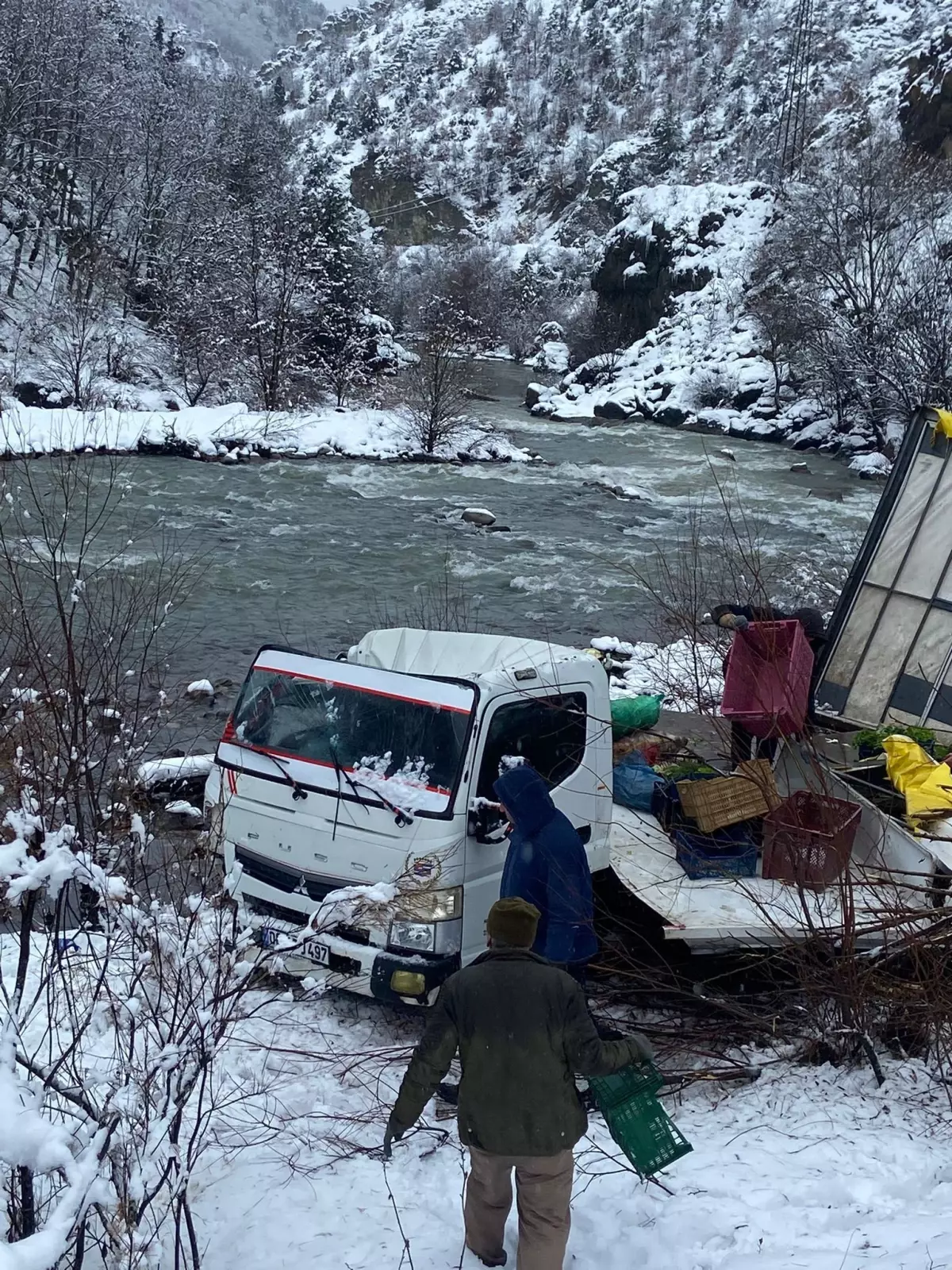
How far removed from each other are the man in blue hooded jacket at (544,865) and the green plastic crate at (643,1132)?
3.74ft

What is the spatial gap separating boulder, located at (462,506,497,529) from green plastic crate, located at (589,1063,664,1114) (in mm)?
18097

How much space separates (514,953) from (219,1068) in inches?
84.8

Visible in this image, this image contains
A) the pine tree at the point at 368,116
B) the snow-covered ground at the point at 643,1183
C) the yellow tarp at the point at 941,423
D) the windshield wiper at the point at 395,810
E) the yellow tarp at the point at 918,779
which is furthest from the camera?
the pine tree at the point at 368,116

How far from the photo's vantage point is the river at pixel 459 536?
49.2 ft

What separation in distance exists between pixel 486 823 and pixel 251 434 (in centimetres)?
2293

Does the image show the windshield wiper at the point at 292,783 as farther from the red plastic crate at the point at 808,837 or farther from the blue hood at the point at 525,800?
the red plastic crate at the point at 808,837

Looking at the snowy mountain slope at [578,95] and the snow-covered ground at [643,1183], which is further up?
the snowy mountain slope at [578,95]

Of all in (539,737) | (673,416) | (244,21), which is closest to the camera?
(539,737)

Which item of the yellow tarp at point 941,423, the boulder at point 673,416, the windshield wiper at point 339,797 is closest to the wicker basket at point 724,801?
the windshield wiper at point 339,797

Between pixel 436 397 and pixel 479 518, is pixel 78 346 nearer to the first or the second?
pixel 436 397

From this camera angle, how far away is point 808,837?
18.0 ft

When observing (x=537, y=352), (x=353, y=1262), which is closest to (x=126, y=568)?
(x=353, y=1262)

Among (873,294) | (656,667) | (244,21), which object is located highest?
(244,21)

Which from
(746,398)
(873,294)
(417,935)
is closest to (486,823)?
(417,935)
